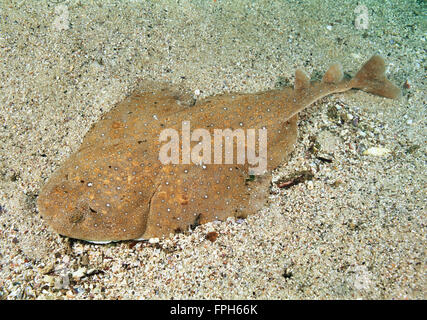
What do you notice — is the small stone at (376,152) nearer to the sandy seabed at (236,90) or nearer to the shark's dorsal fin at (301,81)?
the sandy seabed at (236,90)

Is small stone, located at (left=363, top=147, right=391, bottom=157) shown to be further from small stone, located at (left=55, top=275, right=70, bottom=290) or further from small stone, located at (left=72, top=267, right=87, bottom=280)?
A: small stone, located at (left=55, top=275, right=70, bottom=290)

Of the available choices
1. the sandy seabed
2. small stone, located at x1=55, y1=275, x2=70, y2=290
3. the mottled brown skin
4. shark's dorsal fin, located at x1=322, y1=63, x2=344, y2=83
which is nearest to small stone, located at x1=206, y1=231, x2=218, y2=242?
the sandy seabed

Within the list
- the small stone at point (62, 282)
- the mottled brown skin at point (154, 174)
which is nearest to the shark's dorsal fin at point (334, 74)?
the mottled brown skin at point (154, 174)

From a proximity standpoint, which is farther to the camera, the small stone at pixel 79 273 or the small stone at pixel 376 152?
the small stone at pixel 376 152

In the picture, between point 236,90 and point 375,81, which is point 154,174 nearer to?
point 236,90

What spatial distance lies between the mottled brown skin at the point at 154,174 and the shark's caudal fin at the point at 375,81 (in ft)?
1.81

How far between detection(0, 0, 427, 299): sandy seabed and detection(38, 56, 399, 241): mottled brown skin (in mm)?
328

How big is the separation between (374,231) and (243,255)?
198 cm

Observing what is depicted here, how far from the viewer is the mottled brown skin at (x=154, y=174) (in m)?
3.93

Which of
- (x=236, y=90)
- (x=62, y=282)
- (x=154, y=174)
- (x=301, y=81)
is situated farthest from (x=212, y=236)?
(x=301, y=81)

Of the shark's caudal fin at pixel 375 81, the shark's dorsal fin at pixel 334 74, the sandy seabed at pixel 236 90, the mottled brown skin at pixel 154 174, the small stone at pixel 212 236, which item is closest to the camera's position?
the mottled brown skin at pixel 154 174

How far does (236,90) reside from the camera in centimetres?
560

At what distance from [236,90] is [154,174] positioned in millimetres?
2467
